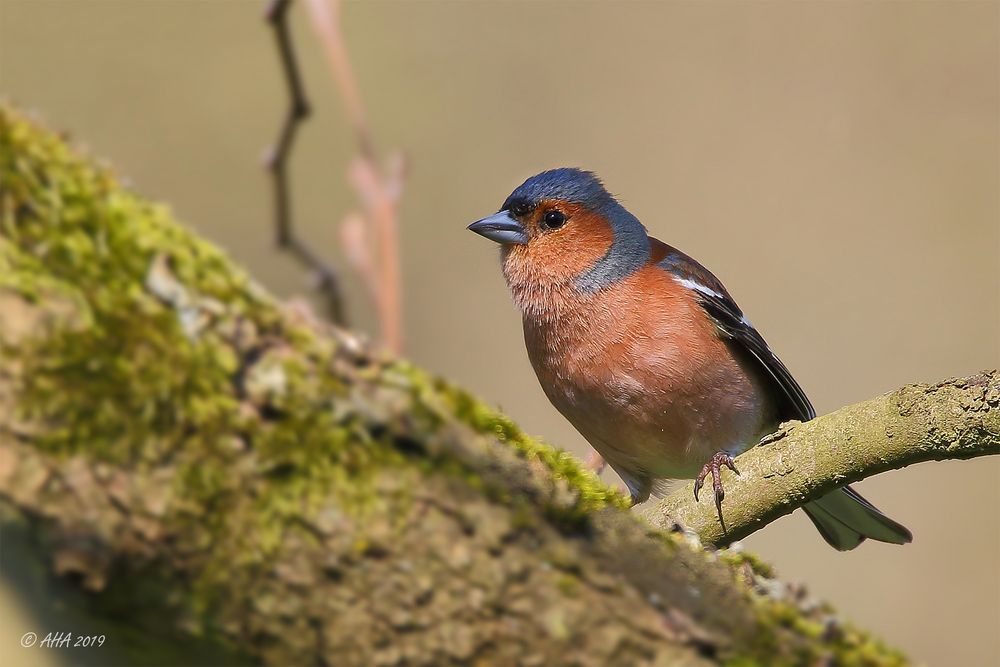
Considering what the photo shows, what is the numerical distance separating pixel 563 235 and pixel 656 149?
4.89 metres

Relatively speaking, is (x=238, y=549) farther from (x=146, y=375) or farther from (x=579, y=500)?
(x=579, y=500)

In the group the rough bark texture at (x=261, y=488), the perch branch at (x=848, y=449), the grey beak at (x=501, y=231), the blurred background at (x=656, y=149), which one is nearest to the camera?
the rough bark texture at (x=261, y=488)

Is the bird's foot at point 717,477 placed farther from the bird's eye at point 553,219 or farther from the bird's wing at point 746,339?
the bird's eye at point 553,219

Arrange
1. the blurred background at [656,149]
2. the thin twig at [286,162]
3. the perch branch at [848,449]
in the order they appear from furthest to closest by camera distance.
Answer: the blurred background at [656,149] < the thin twig at [286,162] < the perch branch at [848,449]

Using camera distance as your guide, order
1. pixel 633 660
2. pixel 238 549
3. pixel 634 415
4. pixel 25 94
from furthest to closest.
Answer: pixel 25 94
pixel 634 415
pixel 633 660
pixel 238 549

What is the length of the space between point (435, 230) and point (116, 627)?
749cm

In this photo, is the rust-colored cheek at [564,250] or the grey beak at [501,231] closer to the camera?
the rust-colored cheek at [564,250]

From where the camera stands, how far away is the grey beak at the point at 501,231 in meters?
4.90

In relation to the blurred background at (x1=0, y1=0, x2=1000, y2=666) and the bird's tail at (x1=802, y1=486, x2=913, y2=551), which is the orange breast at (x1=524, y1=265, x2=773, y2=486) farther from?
the blurred background at (x1=0, y1=0, x2=1000, y2=666)

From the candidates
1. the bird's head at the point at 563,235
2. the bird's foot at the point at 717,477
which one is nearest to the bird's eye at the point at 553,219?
the bird's head at the point at 563,235

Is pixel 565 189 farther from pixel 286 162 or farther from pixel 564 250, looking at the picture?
pixel 286 162

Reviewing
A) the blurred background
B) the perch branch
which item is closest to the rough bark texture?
the perch branch

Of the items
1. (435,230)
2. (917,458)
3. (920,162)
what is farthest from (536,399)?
(917,458)

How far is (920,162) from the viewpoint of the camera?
356 inches
